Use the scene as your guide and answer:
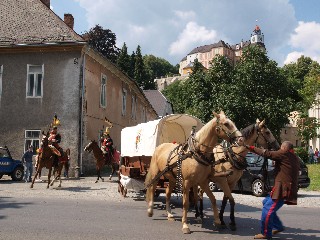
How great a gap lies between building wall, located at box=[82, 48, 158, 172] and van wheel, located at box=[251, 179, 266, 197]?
35.9ft

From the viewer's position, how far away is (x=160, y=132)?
11695 millimetres

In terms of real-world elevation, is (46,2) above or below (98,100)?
above

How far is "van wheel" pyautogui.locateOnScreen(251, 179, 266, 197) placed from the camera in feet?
53.9

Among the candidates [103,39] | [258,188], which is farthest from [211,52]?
[258,188]

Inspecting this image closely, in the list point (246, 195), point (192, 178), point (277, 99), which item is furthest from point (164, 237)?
point (277, 99)

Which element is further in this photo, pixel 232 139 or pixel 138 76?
pixel 138 76

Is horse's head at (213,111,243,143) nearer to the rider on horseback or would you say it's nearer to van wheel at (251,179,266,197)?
van wheel at (251,179,266,197)

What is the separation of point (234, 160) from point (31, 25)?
19949mm

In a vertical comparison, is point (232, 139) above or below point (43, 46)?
below

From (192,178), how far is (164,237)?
1372 millimetres

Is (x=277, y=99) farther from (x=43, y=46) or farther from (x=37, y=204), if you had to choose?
(x=37, y=204)

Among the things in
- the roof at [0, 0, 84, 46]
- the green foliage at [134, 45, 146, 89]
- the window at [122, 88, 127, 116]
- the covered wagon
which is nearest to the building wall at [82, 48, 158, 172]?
the window at [122, 88, 127, 116]

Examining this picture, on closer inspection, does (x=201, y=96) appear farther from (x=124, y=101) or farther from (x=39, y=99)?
(x=39, y=99)

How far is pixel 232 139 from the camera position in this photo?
7.88m
